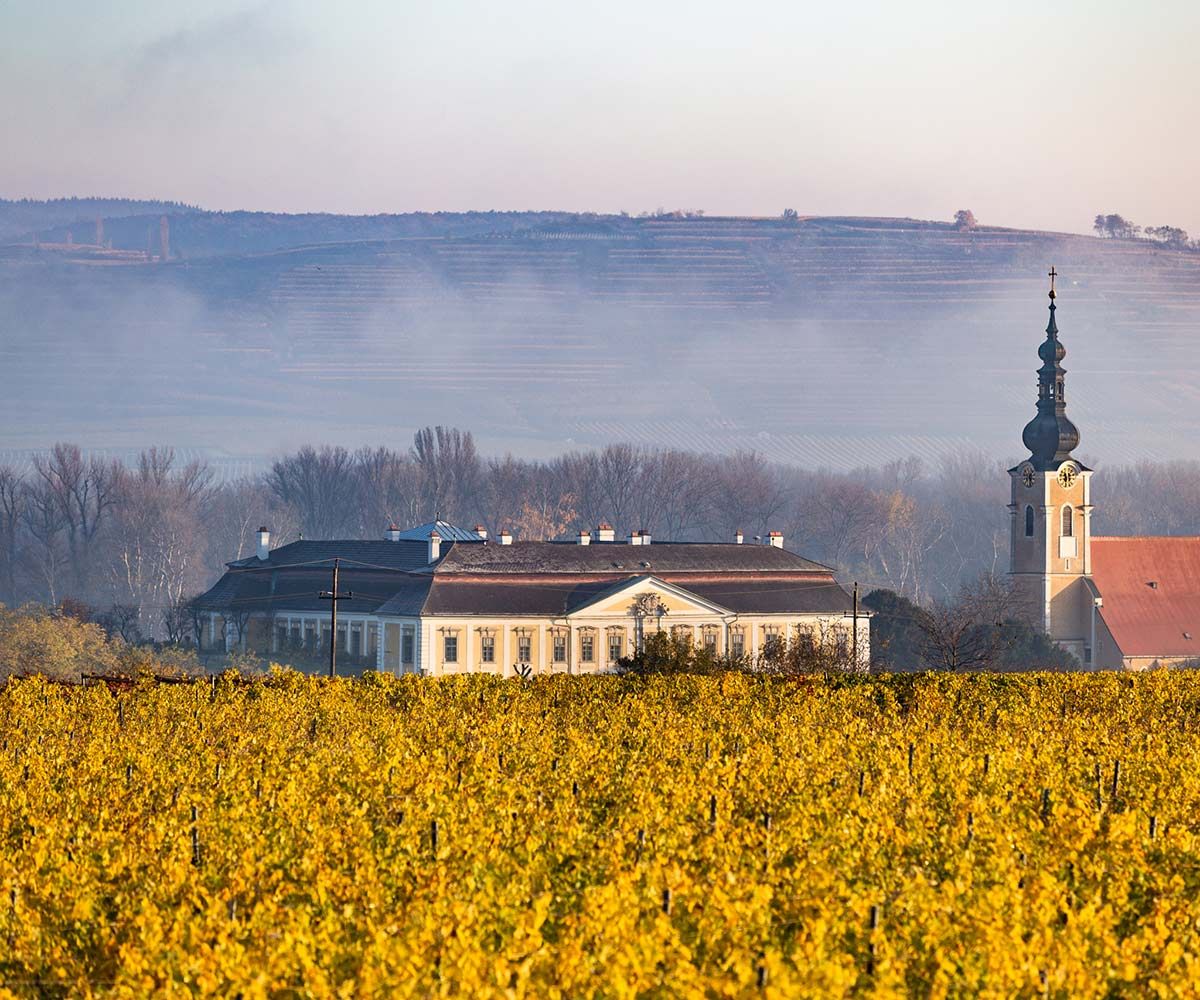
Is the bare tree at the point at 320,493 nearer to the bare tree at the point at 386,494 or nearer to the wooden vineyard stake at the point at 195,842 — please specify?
the bare tree at the point at 386,494

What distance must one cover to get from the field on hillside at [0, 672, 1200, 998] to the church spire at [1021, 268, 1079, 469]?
3078 inches

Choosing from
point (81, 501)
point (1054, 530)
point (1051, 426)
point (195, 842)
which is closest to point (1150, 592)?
point (1054, 530)

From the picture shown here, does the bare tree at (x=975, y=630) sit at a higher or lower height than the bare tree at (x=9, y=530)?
lower

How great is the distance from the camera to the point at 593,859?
65.9 ft

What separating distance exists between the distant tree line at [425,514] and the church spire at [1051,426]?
30139mm

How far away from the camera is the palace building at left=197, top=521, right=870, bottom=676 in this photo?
299 feet

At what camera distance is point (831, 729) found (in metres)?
34.2

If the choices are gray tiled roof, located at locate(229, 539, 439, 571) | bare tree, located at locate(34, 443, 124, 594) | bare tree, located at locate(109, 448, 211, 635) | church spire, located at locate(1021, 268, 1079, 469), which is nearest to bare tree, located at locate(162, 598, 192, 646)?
gray tiled roof, located at locate(229, 539, 439, 571)

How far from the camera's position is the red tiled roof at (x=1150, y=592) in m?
112

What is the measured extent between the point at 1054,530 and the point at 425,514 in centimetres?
6247

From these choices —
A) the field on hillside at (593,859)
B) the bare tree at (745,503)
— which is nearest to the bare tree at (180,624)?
the bare tree at (745,503)

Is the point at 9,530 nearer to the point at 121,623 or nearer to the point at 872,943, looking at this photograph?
the point at 121,623

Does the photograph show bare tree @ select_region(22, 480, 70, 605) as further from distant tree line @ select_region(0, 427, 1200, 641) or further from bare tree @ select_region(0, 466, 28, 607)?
bare tree @ select_region(0, 466, 28, 607)

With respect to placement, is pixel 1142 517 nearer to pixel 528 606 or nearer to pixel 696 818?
pixel 528 606
